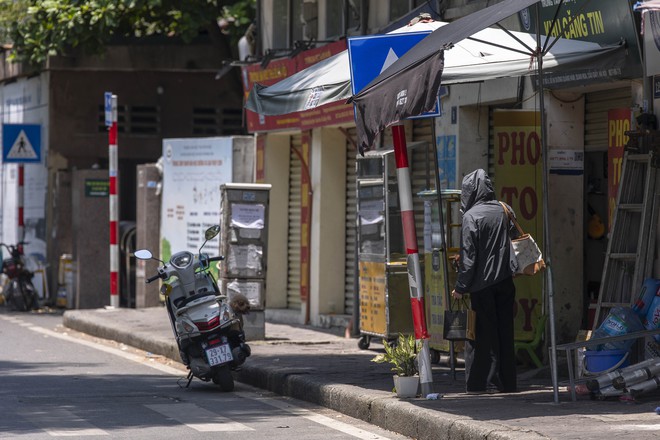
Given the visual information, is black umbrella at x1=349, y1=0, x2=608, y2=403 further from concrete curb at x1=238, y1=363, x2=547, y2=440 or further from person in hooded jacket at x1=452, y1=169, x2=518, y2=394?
concrete curb at x1=238, y1=363, x2=547, y2=440

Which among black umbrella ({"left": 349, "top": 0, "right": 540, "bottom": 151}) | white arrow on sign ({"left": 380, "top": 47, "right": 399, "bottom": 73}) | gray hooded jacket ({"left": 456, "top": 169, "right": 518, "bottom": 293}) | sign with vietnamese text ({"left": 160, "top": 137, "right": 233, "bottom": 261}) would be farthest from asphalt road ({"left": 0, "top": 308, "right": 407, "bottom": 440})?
sign with vietnamese text ({"left": 160, "top": 137, "right": 233, "bottom": 261})

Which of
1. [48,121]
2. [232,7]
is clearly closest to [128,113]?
[48,121]

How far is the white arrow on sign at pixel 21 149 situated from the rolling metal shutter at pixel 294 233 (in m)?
6.05

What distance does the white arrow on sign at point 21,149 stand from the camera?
22844mm

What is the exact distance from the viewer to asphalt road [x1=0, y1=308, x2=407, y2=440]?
910cm

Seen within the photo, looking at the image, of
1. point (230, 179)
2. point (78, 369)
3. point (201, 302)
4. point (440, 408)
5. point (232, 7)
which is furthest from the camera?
point (232, 7)

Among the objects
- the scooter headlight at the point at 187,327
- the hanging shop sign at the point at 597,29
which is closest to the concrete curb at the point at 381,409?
the scooter headlight at the point at 187,327

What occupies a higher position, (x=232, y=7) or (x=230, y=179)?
(x=232, y=7)

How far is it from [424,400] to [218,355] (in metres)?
2.39

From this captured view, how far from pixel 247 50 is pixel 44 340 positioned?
567 centimetres

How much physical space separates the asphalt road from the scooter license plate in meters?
0.29

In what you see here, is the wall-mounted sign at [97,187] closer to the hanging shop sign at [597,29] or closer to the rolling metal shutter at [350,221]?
the rolling metal shutter at [350,221]

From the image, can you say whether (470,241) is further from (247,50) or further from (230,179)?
(247,50)

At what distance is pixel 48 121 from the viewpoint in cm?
2444
